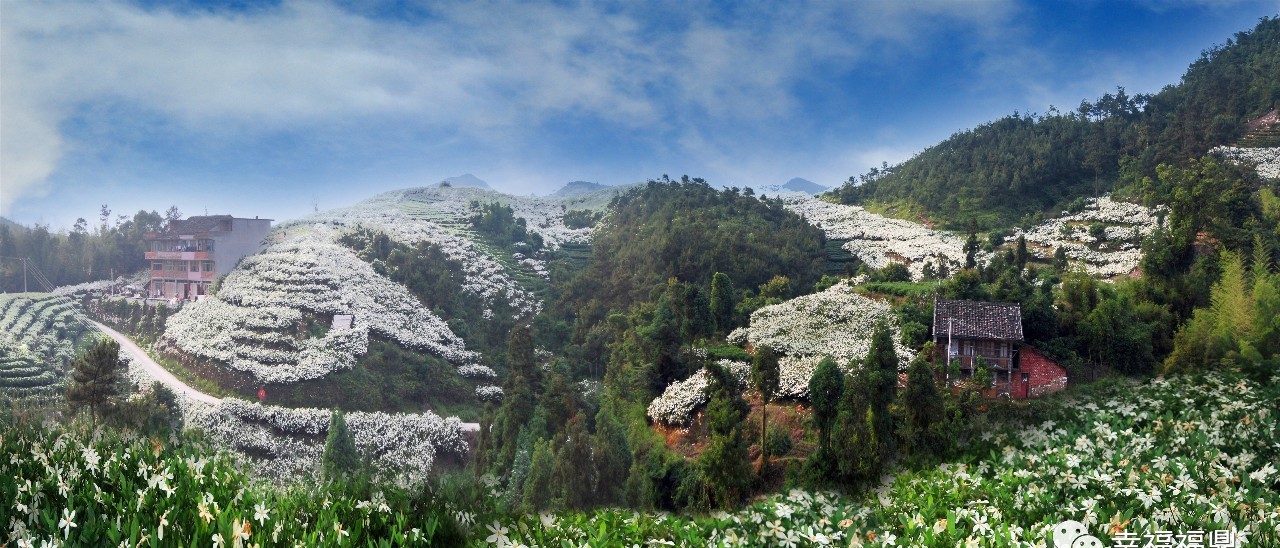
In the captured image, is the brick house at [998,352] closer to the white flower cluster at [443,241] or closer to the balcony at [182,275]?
the white flower cluster at [443,241]

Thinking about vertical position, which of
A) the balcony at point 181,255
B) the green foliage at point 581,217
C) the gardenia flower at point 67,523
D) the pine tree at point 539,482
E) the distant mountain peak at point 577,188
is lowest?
the pine tree at point 539,482

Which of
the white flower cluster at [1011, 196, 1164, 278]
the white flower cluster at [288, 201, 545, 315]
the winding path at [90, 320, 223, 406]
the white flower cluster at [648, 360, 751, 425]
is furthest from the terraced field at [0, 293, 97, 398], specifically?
the white flower cluster at [1011, 196, 1164, 278]

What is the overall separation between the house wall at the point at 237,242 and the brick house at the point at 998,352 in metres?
5.66

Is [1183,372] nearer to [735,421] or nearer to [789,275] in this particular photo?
[789,275]

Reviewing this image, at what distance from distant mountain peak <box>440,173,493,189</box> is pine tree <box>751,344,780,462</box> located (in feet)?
10.3

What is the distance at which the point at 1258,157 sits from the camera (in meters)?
6.48

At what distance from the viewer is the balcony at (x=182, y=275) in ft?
18.2

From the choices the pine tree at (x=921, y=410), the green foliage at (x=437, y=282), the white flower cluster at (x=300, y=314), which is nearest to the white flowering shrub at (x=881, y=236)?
the pine tree at (x=921, y=410)

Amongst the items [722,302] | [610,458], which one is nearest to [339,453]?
[610,458]

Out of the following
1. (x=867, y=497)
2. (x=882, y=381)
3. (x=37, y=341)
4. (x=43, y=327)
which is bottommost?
(x=867, y=497)

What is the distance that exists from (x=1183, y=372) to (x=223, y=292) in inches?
307

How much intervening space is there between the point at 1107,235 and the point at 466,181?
602 cm

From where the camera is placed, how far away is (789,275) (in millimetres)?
6262

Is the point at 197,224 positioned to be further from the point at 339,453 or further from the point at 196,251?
the point at 339,453
